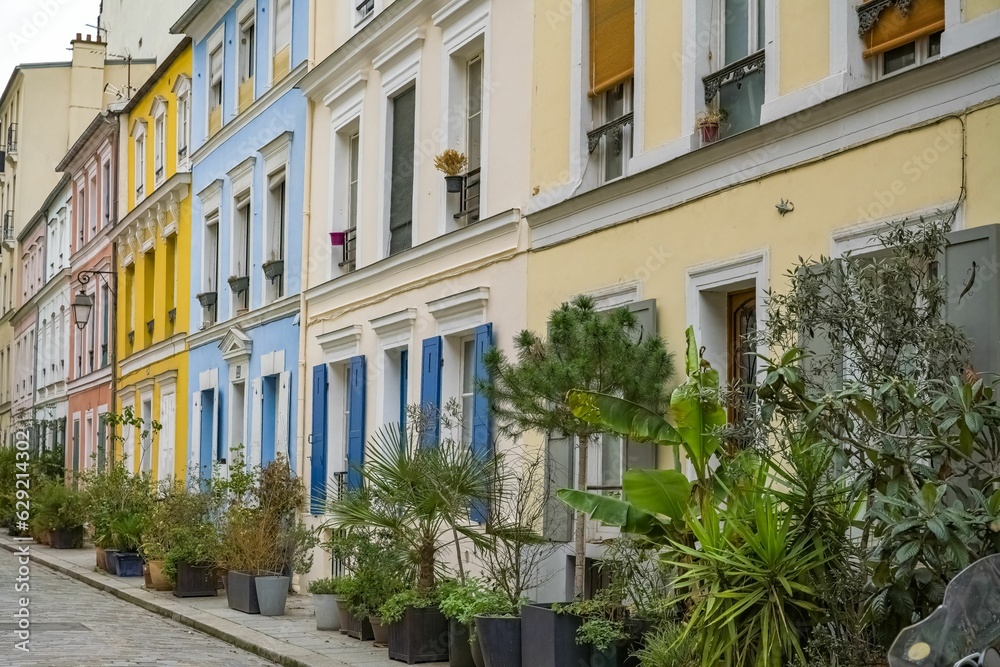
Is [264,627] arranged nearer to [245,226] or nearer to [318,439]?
[318,439]

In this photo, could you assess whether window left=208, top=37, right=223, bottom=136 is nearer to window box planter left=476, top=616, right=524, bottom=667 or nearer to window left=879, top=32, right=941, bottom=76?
window box planter left=476, top=616, right=524, bottom=667

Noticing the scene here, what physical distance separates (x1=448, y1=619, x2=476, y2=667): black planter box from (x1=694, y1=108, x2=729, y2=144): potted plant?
4.48 meters

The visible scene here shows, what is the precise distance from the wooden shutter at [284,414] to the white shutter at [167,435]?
268 inches

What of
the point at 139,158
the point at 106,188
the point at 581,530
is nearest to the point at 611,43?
the point at 581,530

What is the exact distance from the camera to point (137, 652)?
42.1 ft

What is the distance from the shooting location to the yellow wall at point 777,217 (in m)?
8.26

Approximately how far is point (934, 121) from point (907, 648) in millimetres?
3745

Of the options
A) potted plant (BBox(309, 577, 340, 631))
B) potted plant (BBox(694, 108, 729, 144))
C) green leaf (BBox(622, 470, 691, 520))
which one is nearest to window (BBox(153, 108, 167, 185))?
potted plant (BBox(309, 577, 340, 631))

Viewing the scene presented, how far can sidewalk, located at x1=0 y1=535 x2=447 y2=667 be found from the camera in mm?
12289

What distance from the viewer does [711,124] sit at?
10898 millimetres

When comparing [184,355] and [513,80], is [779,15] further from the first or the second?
[184,355]

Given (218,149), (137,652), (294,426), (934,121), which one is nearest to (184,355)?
(218,149)

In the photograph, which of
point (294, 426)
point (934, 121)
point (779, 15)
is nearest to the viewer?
point (934, 121)

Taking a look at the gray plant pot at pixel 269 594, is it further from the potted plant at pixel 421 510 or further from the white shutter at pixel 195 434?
the white shutter at pixel 195 434
